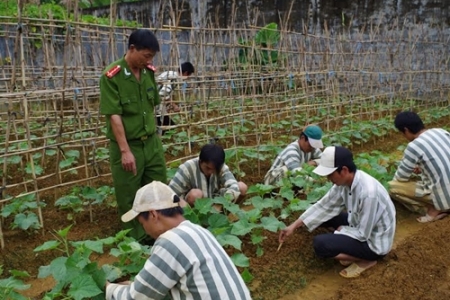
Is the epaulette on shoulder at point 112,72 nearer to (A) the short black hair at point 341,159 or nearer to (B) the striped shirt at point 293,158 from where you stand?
(A) the short black hair at point 341,159

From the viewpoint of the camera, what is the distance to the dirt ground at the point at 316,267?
3.37 meters

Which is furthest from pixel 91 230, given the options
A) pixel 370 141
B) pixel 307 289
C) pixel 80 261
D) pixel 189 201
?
pixel 370 141

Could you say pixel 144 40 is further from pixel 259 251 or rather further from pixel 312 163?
pixel 312 163

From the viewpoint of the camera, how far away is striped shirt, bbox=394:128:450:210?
4.44m

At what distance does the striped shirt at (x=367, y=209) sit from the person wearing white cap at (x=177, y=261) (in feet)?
5.31

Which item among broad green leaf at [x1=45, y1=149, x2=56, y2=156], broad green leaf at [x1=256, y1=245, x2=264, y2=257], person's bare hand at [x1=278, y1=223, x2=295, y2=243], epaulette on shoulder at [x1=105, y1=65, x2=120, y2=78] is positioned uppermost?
epaulette on shoulder at [x1=105, y1=65, x2=120, y2=78]

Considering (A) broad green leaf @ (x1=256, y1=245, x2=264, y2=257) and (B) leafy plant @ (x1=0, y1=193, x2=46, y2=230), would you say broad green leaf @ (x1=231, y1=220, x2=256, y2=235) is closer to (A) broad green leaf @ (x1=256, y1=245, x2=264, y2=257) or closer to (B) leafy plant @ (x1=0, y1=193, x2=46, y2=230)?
(A) broad green leaf @ (x1=256, y1=245, x2=264, y2=257)

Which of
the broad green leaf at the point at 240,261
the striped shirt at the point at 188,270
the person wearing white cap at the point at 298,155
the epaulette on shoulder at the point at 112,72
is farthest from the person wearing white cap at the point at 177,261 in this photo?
the person wearing white cap at the point at 298,155

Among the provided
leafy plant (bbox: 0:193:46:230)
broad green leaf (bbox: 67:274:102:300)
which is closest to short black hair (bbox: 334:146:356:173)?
broad green leaf (bbox: 67:274:102:300)

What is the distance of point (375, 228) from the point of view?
3.51 metres

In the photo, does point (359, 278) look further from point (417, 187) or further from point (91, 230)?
point (91, 230)

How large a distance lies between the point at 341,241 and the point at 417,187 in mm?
1572

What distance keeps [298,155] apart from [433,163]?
1345mm

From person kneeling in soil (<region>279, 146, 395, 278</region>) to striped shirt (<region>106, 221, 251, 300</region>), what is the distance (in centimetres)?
147
